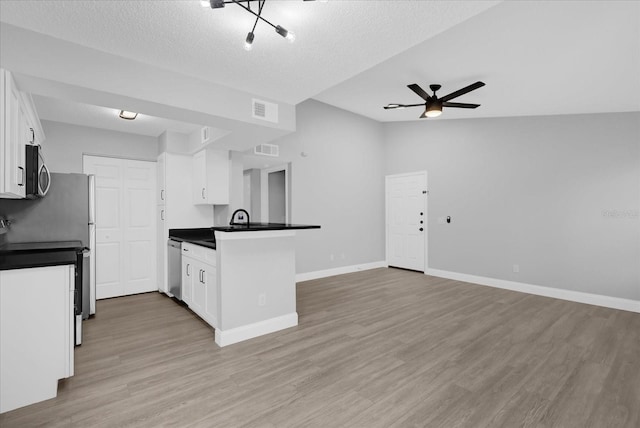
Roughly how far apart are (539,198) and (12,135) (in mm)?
6140

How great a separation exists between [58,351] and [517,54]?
4609 mm

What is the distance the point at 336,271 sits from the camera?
5.96m

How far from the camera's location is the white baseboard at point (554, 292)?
3943 millimetres

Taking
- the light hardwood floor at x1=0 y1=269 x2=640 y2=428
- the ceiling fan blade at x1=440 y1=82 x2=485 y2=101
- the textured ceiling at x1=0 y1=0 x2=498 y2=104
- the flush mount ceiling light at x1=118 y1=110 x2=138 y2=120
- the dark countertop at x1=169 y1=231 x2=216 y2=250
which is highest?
the ceiling fan blade at x1=440 y1=82 x2=485 y2=101

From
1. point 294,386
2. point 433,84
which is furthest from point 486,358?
point 433,84

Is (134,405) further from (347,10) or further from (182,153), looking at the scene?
(182,153)

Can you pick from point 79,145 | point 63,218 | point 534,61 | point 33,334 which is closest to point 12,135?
point 33,334

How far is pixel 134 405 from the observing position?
197cm

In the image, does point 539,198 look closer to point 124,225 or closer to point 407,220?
point 407,220

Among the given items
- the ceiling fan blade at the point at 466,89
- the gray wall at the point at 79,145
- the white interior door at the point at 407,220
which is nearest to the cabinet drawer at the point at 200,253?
the gray wall at the point at 79,145

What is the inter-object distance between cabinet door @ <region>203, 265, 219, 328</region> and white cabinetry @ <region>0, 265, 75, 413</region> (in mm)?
1179

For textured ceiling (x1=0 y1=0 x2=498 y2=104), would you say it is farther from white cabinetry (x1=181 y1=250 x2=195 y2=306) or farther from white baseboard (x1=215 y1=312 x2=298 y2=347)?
white baseboard (x1=215 y1=312 x2=298 y2=347)

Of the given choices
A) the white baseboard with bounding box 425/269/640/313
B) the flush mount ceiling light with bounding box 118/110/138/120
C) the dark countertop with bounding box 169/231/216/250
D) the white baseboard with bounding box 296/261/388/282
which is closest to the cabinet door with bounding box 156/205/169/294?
the dark countertop with bounding box 169/231/216/250

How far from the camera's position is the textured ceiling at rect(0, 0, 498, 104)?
188 cm
